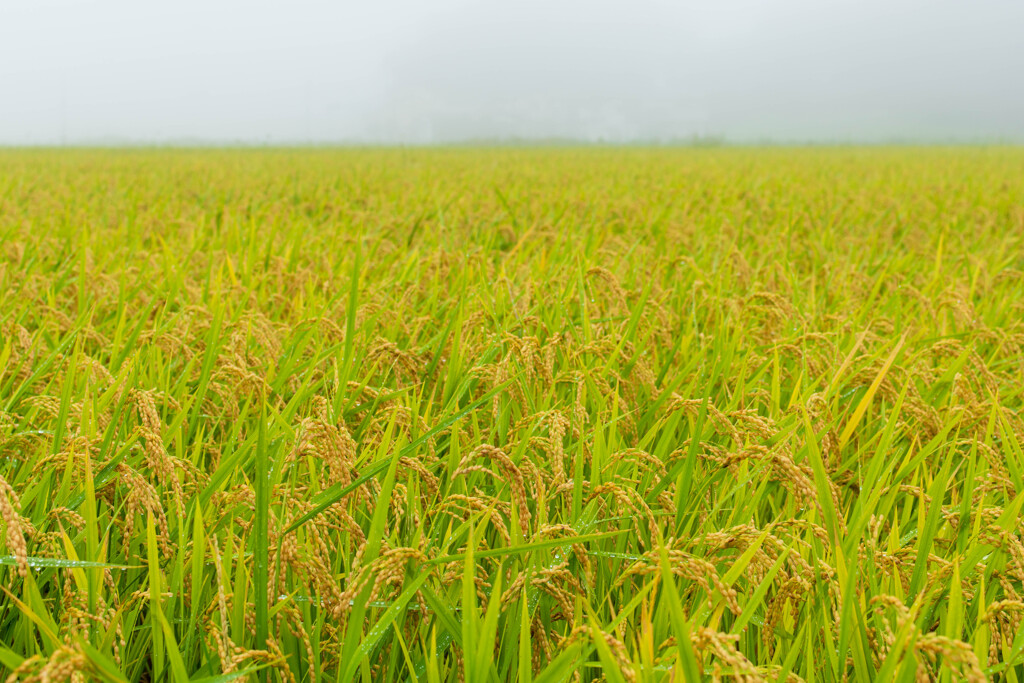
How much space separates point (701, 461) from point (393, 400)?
0.73m

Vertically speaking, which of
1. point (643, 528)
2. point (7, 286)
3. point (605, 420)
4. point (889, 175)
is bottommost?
point (643, 528)

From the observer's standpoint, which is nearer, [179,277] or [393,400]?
[393,400]

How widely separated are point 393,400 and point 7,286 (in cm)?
194

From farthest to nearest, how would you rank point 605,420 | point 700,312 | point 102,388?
1. point 700,312
2. point 102,388
3. point 605,420

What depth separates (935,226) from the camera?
212 inches

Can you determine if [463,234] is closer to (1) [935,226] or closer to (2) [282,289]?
(2) [282,289]

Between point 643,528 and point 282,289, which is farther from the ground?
point 282,289

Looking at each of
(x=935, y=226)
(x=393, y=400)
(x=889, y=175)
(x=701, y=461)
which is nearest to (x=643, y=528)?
(x=701, y=461)

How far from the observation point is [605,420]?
1657 mm

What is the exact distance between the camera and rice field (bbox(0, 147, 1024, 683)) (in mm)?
934

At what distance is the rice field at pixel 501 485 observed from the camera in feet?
3.06

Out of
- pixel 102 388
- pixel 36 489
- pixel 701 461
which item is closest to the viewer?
pixel 36 489

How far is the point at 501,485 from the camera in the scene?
4.59 ft

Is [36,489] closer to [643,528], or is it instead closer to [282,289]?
[643,528]
